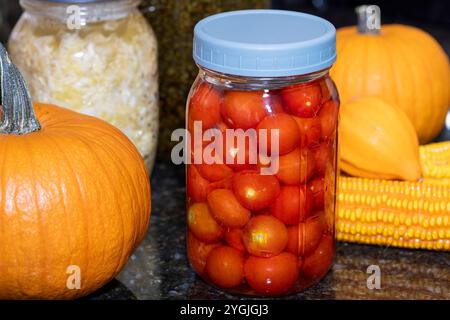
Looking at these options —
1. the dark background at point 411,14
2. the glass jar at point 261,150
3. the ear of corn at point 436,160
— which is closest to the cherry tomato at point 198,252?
the glass jar at point 261,150

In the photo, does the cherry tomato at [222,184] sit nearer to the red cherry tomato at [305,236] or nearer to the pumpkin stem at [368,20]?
the red cherry tomato at [305,236]

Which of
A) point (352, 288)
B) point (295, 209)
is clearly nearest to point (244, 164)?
point (295, 209)

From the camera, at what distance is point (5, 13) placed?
1585 millimetres

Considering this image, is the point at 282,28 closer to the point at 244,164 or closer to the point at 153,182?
the point at 244,164

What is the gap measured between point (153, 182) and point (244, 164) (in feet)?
1.23

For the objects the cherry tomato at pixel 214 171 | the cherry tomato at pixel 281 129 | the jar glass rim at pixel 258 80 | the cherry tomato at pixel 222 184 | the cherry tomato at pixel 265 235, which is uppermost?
the jar glass rim at pixel 258 80

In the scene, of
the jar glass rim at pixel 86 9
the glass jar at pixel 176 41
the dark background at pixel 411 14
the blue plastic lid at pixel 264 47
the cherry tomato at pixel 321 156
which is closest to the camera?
the blue plastic lid at pixel 264 47

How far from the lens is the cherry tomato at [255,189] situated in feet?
3.15

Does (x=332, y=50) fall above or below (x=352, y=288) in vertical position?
above

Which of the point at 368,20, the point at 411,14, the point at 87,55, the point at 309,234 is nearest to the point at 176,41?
the point at 87,55

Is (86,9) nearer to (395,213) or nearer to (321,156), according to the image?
(321,156)

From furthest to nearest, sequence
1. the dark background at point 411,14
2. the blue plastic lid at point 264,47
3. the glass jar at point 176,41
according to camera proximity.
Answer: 1. the dark background at point 411,14
2. the glass jar at point 176,41
3. the blue plastic lid at point 264,47

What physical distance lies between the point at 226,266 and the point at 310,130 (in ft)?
0.59

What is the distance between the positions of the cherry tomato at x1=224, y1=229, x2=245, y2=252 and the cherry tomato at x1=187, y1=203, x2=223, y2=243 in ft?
0.04
